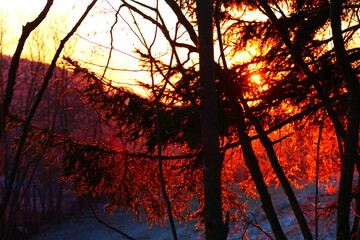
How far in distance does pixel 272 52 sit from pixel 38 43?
12741mm

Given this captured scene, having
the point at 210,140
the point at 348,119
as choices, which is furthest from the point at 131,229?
the point at 210,140

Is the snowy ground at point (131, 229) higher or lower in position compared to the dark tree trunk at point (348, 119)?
lower

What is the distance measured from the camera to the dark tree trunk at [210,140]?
1.06m

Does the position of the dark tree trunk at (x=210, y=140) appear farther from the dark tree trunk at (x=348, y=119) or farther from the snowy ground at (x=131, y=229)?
the snowy ground at (x=131, y=229)

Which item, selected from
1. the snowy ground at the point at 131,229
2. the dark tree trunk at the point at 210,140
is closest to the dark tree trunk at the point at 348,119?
the dark tree trunk at the point at 210,140

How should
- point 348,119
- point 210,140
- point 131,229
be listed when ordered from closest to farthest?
point 210,140, point 348,119, point 131,229

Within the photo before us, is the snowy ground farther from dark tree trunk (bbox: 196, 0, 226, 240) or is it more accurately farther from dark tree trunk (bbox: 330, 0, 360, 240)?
dark tree trunk (bbox: 196, 0, 226, 240)

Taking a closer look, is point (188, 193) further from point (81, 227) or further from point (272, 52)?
point (81, 227)

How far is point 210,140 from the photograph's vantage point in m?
1.06

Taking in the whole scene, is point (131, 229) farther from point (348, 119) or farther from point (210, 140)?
point (210, 140)

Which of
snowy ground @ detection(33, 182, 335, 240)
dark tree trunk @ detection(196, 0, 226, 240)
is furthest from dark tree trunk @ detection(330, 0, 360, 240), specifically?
snowy ground @ detection(33, 182, 335, 240)

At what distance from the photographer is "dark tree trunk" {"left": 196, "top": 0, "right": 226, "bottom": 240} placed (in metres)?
1.06

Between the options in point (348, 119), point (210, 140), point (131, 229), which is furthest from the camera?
point (131, 229)

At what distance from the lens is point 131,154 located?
15.9 feet
